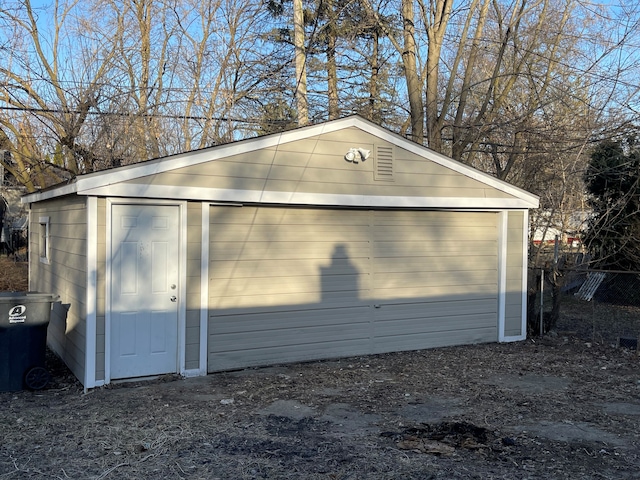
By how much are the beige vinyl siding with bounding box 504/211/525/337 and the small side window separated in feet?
22.5

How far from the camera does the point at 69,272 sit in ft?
23.2

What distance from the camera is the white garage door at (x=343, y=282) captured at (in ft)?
23.9

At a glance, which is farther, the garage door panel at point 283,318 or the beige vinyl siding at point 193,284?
the garage door panel at point 283,318

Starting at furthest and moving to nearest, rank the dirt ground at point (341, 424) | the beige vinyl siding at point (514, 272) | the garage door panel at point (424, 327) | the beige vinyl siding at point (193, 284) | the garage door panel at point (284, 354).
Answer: the beige vinyl siding at point (514, 272) < the garage door panel at point (424, 327) < the garage door panel at point (284, 354) < the beige vinyl siding at point (193, 284) < the dirt ground at point (341, 424)

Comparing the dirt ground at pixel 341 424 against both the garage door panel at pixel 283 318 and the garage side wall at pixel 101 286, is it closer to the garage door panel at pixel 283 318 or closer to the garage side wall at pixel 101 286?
the garage side wall at pixel 101 286

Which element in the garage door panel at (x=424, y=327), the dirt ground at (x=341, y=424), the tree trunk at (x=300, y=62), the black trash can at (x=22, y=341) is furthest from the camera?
the tree trunk at (x=300, y=62)

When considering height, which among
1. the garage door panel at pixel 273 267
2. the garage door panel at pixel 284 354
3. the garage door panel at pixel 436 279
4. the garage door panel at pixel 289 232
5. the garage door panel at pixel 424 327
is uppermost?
the garage door panel at pixel 289 232

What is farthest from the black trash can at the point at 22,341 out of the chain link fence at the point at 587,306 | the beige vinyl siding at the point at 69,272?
the chain link fence at the point at 587,306

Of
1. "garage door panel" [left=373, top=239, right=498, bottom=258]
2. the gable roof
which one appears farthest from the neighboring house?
"garage door panel" [left=373, top=239, right=498, bottom=258]

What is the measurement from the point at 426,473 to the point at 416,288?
454 cm

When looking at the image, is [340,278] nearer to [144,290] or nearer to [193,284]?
[193,284]

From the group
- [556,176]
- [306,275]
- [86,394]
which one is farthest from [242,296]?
[556,176]

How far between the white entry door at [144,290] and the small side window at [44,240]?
2.40 metres

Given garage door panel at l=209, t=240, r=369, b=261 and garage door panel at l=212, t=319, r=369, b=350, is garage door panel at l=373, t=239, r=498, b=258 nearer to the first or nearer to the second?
garage door panel at l=209, t=240, r=369, b=261
